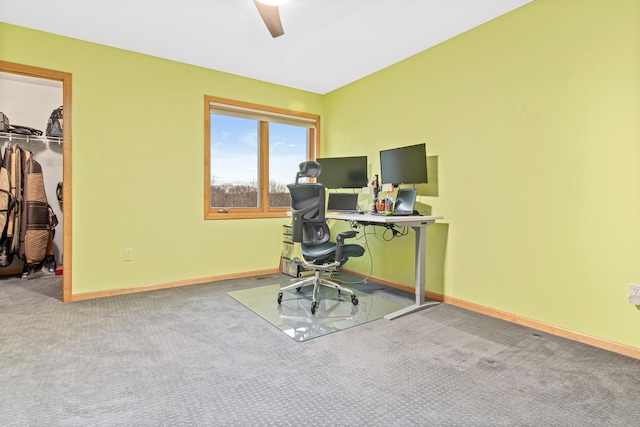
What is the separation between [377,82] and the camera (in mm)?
4191

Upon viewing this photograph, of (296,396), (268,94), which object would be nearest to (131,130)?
(268,94)

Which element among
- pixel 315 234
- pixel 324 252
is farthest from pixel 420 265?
pixel 315 234

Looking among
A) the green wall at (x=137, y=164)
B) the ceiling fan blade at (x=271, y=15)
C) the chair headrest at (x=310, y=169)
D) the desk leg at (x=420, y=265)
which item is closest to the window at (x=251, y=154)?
the green wall at (x=137, y=164)

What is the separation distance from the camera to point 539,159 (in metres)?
2.71

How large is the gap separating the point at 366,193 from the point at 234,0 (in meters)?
2.39

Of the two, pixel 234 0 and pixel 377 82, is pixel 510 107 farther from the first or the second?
pixel 234 0

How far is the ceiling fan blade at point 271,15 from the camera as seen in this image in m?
2.16

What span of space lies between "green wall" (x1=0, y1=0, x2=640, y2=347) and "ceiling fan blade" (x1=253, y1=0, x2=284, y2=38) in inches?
72.5

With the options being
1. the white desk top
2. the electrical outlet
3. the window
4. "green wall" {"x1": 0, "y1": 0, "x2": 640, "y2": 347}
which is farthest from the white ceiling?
the electrical outlet

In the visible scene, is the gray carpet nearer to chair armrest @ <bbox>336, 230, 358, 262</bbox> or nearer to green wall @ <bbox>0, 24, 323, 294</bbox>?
chair armrest @ <bbox>336, 230, 358, 262</bbox>

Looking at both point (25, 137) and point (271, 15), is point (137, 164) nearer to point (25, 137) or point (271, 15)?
point (25, 137)

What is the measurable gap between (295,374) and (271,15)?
2.27 meters

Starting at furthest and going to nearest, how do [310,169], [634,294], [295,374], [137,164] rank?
[137,164] → [310,169] → [634,294] → [295,374]

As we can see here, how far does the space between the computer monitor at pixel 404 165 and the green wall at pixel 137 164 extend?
77.6 inches
